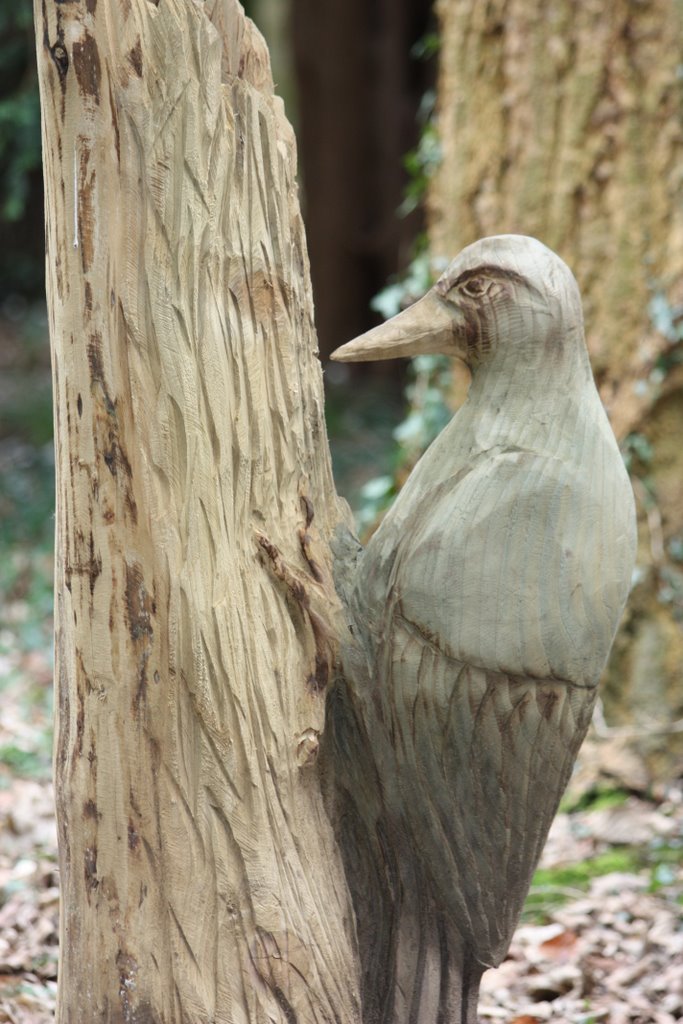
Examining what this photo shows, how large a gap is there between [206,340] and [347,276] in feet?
21.8

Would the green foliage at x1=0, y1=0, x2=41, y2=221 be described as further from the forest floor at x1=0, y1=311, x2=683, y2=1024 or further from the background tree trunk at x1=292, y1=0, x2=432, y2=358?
the forest floor at x1=0, y1=311, x2=683, y2=1024

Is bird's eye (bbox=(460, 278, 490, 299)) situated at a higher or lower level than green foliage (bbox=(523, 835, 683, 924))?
higher

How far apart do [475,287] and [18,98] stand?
4749mm

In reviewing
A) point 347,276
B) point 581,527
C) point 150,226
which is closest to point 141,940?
point 581,527

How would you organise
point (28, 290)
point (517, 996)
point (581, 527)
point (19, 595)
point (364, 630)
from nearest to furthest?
point (581, 527), point (364, 630), point (517, 996), point (19, 595), point (28, 290)

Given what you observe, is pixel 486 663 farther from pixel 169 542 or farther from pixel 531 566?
pixel 169 542

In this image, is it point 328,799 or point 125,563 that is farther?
point 328,799

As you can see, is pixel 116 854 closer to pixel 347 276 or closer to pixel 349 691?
pixel 349 691

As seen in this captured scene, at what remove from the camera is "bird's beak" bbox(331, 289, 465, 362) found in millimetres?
1835

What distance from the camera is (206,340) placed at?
5.64 ft

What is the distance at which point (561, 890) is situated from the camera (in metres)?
3.05

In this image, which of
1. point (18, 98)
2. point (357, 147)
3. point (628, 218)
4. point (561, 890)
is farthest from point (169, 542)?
point (357, 147)

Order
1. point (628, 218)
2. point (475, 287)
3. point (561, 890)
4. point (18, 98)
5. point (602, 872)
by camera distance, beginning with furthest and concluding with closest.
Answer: point (18, 98), point (628, 218), point (602, 872), point (561, 890), point (475, 287)

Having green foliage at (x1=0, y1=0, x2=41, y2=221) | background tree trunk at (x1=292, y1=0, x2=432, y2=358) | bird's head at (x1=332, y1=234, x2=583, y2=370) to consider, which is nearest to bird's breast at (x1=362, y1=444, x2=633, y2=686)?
bird's head at (x1=332, y1=234, x2=583, y2=370)
